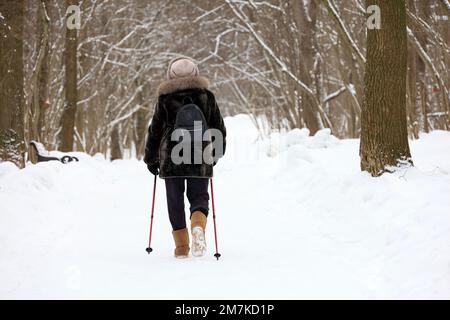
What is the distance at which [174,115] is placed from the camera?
5344mm

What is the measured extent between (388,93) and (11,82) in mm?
6063

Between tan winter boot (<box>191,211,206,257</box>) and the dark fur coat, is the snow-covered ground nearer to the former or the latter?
tan winter boot (<box>191,211,206,257</box>)

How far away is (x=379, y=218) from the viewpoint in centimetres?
579

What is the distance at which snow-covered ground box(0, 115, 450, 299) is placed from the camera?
417 centimetres

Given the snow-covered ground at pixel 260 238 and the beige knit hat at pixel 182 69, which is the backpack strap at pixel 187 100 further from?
the snow-covered ground at pixel 260 238

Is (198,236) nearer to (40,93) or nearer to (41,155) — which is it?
(41,155)

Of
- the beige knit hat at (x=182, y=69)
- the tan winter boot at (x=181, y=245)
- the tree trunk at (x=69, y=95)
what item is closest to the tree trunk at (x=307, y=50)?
the tree trunk at (x=69, y=95)

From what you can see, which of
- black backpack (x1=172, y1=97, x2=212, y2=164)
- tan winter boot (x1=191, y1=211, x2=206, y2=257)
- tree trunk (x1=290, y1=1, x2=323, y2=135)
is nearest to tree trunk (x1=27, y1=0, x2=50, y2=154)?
tree trunk (x1=290, y1=1, x2=323, y2=135)

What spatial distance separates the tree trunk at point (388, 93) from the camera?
7.07 metres

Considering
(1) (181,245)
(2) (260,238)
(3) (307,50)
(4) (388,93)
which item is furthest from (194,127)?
(3) (307,50)

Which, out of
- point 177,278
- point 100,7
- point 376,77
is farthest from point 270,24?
point 177,278

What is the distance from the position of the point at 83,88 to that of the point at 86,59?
1.44 metres

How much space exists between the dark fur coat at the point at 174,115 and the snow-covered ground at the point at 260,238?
0.81 m
